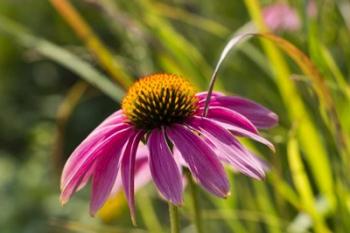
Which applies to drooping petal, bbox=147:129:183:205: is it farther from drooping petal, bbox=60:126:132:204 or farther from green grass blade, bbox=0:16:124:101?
green grass blade, bbox=0:16:124:101

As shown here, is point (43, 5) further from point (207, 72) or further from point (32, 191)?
point (207, 72)

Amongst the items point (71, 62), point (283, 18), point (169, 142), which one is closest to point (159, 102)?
point (169, 142)

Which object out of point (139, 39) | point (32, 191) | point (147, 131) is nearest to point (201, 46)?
point (139, 39)

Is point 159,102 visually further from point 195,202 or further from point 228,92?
point 228,92

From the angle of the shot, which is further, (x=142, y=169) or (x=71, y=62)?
(x=71, y=62)

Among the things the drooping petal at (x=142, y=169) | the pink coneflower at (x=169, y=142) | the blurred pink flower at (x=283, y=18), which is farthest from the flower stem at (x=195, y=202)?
the blurred pink flower at (x=283, y=18)

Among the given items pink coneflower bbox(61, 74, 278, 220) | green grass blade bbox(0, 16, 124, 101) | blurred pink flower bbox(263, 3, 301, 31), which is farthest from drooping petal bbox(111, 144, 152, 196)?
blurred pink flower bbox(263, 3, 301, 31)

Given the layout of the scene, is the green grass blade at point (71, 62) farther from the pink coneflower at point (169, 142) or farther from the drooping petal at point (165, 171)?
the drooping petal at point (165, 171)
